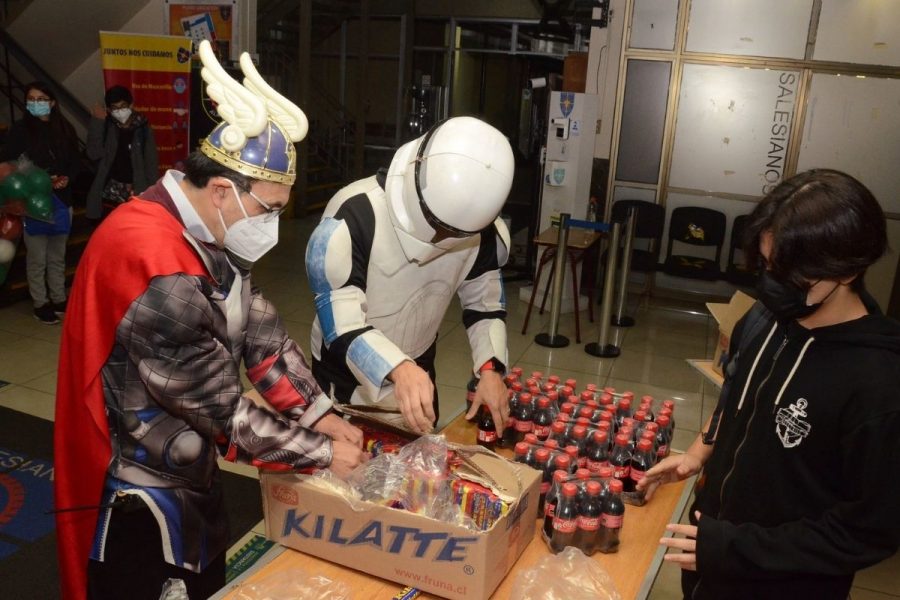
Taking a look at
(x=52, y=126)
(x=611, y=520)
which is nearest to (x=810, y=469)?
(x=611, y=520)

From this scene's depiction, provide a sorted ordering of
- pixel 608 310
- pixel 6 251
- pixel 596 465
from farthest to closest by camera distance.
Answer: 1. pixel 608 310
2. pixel 6 251
3. pixel 596 465

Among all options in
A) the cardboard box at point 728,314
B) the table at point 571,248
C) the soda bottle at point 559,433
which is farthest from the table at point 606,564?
the table at point 571,248

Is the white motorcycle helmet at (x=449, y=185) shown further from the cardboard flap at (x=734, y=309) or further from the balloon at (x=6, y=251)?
the balloon at (x=6, y=251)

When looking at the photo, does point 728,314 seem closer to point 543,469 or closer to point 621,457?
point 621,457

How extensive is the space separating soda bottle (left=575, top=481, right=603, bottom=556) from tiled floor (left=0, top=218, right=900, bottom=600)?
60.3 inches

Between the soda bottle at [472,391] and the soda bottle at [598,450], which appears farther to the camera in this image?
the soda bottle at [472,391]

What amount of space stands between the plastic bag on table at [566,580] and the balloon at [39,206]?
475 cm

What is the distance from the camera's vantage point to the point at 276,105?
1.64 m

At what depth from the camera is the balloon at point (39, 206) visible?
507 cm

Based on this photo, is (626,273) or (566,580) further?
(626,273)

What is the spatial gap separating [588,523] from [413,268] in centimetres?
82

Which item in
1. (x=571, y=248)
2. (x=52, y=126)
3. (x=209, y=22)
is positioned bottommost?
(x=571, y=248)

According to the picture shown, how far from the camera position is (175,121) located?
7.10 meters

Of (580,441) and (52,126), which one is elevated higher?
(52,126)
